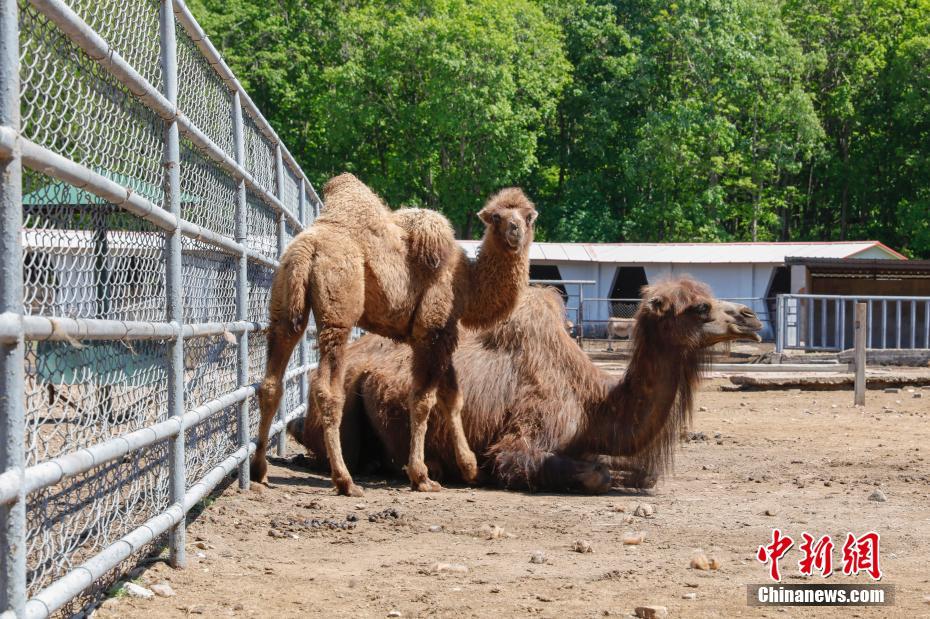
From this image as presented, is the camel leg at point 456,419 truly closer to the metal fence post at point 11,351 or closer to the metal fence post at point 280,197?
the metal fence post at point 280,197

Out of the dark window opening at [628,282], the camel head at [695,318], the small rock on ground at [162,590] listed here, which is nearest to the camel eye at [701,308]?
the camel head at [695,318]

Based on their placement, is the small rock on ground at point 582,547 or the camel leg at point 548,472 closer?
the small rock on ground at point 582,547

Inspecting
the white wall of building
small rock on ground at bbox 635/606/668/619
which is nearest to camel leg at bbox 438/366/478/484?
small rock on ground at bbox 635/606/668/619

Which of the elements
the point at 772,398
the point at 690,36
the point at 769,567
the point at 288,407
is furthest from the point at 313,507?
the point at 690,36

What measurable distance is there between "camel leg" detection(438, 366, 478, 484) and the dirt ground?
0.15 m

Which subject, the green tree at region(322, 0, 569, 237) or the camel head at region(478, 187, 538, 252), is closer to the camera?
the camel head at region(478, 187, 538, 252)

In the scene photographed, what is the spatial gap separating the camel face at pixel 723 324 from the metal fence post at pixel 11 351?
5.25m

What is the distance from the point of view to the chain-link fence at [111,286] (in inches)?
103

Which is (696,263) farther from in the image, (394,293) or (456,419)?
(394,293)

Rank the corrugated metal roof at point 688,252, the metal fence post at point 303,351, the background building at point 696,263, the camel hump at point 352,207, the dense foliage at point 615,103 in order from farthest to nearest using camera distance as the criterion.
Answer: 1. the dense foliage at point 615,103
2. the corrugated metal roof at point 688,252
3. the background building at point 696,263
4. the metal fence post at point 303,351
5. the camel hump at point 352,207

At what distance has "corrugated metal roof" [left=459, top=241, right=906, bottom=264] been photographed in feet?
104

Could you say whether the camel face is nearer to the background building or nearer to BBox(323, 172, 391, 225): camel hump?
BBox(323, 172, 391, 225): camel hump

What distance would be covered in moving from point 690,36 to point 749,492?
37646 millimetres

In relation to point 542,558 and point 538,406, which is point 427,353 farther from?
point 542,558
